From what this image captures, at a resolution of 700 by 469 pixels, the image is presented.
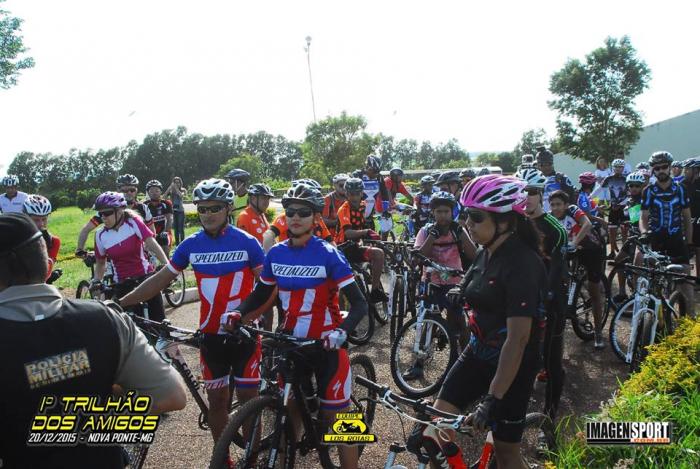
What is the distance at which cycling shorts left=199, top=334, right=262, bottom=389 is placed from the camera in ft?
13.3

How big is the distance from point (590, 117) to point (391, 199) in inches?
Answer: 1334

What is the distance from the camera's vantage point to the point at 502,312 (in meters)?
A: 3.00

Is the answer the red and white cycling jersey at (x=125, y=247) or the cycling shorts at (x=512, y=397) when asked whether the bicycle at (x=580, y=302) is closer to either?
the cycling shorts at (x=512, y=397)

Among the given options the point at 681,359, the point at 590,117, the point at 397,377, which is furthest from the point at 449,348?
the point at 590,117

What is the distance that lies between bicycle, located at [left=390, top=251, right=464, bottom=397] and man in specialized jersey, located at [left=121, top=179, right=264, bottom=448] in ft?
7.52

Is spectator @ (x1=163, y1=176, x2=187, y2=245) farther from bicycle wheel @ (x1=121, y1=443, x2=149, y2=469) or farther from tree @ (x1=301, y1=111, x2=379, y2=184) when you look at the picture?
tree @ (x1=301, y1=111, x2=379, y2=184)

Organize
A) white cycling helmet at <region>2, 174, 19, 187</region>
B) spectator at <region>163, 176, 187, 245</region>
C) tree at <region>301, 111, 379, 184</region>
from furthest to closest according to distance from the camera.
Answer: tree at <region>301, 111, 379, 184</region>
spectator at <region>163, 176, 187, 245</region>
white cycling helmet at <region>2, 174, 19, 187</region>

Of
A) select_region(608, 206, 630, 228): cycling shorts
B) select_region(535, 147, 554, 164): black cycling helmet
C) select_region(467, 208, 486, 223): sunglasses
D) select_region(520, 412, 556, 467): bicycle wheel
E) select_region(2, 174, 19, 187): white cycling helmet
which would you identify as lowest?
select_region(520, 412, 556, 467): bicycle wheel

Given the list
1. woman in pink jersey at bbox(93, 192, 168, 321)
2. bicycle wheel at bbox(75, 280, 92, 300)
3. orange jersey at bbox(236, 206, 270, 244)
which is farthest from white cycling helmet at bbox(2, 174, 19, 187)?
orange jersey at bbox(236, 206, 270, 244)

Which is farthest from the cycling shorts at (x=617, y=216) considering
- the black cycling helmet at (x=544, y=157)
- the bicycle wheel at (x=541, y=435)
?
the bicycle wheel at (x=541, y=435)

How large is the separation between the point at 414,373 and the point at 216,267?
2.87m

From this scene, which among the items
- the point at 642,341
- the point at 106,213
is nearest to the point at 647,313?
the point at 642,341

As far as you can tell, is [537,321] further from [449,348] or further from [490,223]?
[449,348]

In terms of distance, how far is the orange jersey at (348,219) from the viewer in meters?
8.11
